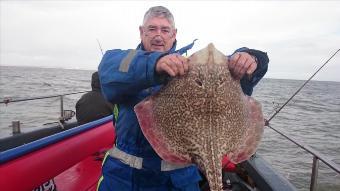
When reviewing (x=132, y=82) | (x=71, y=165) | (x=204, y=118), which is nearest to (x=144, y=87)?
(x=132, y=82)

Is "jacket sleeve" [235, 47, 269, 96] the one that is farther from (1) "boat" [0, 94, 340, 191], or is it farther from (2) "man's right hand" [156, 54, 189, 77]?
(1) "boat" [0, 94, 340, 191]

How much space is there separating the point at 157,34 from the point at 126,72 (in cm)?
64

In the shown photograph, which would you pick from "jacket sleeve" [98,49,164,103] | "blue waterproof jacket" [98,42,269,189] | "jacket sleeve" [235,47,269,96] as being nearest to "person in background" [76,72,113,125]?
"blue waterproof jacket" [98,42,269,189]

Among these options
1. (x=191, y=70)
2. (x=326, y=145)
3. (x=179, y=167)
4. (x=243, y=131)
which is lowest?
(x=326, y=145)

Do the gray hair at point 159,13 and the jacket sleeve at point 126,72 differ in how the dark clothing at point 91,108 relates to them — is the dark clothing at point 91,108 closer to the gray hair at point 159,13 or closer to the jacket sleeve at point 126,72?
the gray hair at point 159,13

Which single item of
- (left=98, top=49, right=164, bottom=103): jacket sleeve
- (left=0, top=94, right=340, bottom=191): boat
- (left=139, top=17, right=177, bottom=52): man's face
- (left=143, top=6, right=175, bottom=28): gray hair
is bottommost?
(left=0, top=94, right=340, bottom=191): boat

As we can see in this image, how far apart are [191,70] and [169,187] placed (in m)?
1.18

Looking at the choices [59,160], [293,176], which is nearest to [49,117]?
[293,176]

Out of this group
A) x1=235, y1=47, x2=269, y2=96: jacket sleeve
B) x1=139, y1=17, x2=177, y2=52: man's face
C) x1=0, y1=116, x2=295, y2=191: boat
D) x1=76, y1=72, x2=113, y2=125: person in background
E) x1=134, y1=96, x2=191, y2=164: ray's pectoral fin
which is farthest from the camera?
x1=76, y1=72, x2=113, y2=125: person in background

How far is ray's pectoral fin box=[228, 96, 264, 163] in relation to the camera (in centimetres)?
237

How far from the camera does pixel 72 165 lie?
4.48 m

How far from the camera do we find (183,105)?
230cm

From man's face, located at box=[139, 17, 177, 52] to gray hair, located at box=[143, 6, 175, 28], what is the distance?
4 cm

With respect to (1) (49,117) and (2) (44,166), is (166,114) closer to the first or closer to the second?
(2) (44,166)
